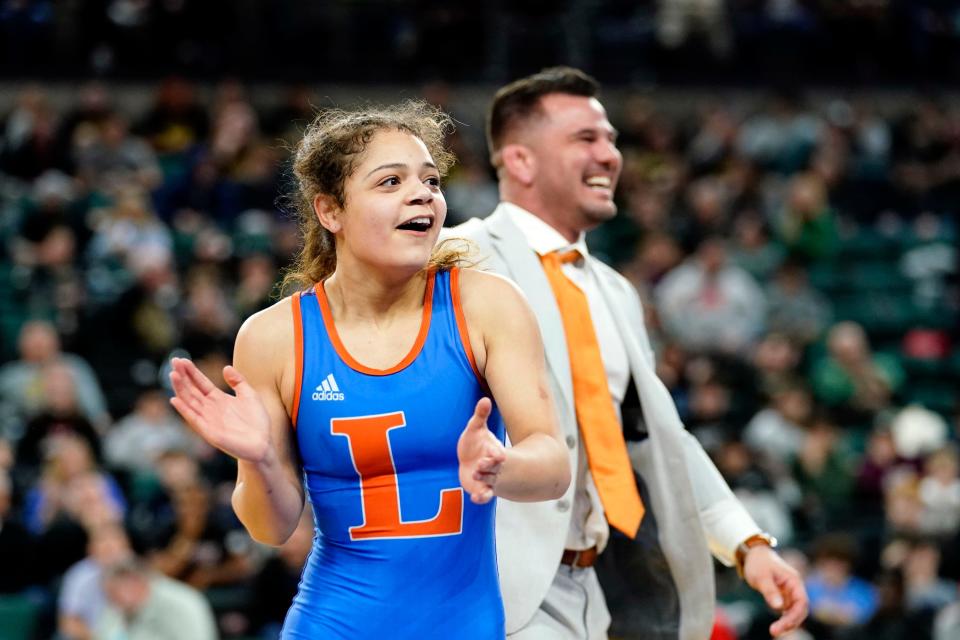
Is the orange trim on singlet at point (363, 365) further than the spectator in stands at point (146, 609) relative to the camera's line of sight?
No

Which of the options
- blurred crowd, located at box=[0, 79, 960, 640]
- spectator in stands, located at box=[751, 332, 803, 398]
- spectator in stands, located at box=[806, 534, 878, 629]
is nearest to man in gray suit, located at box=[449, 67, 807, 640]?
blurred crowd, located at box=[0, 79, 960, 640]

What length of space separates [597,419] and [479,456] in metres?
1.45

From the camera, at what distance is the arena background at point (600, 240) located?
30.3ft

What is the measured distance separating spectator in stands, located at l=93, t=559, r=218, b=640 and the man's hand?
4.31 meters

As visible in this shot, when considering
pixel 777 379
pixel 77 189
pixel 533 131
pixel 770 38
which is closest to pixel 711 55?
pixel 770 38

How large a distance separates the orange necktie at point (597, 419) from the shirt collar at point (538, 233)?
0.16 meters

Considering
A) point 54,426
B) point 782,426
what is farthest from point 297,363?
point 782,426

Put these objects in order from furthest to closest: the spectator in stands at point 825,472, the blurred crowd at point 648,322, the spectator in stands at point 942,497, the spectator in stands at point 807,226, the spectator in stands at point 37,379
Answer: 1. the spectator in stands at point 807,226
2. the spectator in stands at point 825,472
3. the spectator in stands at point 942,497
4. the spectator in stands at point 37,379
5. the blurred crowd at point 648,322

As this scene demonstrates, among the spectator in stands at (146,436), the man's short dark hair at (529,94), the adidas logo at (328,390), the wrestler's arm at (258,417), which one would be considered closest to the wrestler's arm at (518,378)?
the adidas logo at (328,390)

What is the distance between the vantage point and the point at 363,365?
331 cm

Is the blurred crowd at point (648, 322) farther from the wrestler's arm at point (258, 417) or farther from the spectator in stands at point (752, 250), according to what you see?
the wrestler's arm at point (258, 417)

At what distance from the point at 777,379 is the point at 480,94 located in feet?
17.7

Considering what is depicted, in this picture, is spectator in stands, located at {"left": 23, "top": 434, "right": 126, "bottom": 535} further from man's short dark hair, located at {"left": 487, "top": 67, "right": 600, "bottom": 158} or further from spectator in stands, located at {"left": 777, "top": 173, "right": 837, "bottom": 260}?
spectator in stands, located at {"left": 777, "top": 173, "right": 837, "bottom": 260}

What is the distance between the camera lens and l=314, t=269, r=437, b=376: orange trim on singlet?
3.30m
